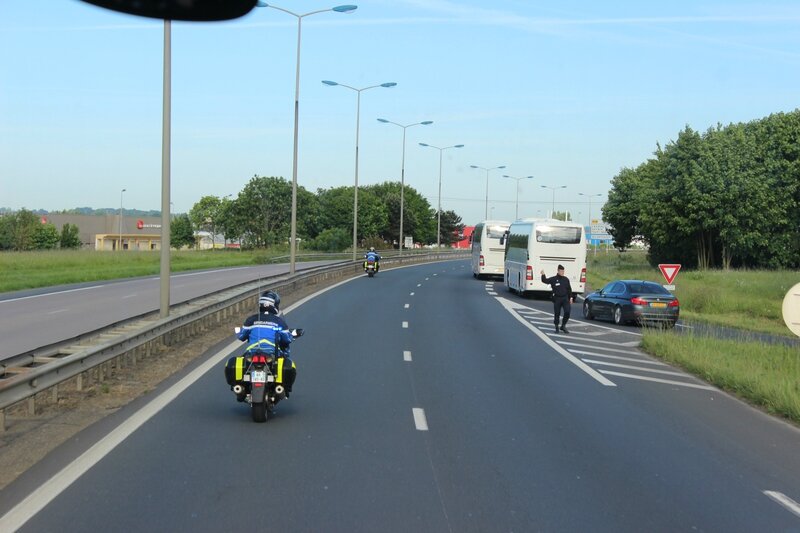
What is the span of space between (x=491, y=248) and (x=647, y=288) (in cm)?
2934

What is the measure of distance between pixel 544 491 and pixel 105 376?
8123 millimetres

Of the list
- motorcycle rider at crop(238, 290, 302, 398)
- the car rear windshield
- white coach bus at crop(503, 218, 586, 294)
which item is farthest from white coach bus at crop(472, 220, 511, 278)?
motorcycle rider at crop(238, 290, 302, 398)

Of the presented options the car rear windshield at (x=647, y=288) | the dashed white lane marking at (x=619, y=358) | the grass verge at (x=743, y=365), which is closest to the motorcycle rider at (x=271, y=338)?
the grass verge at (x=743, y=365)

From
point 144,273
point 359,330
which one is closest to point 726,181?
point 144,273

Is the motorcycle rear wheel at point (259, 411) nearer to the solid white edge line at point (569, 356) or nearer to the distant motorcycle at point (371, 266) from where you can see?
the solid white edge line at point (569, 356)

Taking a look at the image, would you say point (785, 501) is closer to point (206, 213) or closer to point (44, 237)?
point (44, 237)

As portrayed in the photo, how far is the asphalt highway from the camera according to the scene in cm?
714

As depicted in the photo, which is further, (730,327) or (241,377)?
(730,327)

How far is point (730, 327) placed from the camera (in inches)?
1209

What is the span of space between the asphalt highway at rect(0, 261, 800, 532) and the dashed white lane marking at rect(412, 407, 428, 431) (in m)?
0.02

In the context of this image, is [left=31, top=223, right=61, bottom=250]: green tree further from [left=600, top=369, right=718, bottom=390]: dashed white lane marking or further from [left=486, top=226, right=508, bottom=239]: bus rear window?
[left=600, top=369, right=718, bottom=390]: dashed white lane marking

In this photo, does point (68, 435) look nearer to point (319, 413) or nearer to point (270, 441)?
point (270, 441)

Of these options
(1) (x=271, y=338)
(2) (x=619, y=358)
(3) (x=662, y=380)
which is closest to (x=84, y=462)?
(1) (x=271, y=338)

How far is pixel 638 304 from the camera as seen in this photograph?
28.5m
